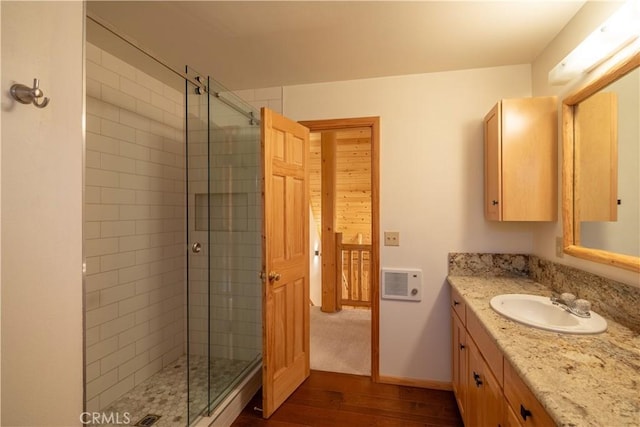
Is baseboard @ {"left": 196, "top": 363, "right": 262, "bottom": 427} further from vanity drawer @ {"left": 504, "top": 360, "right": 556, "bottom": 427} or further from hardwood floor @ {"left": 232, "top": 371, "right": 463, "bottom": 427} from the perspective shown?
vanity drawer @ {"left": 504, "top": 360, "right": 556, "bottom": 427}

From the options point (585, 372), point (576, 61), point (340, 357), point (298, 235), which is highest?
point (576, 61)

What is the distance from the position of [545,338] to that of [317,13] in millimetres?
1840

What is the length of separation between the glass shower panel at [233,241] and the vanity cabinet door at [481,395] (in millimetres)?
1515

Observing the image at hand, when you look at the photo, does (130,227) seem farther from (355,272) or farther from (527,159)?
(355,272)

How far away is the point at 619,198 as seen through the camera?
1.24 metres

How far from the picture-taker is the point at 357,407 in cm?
198

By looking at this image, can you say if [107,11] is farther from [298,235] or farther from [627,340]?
[627,340]

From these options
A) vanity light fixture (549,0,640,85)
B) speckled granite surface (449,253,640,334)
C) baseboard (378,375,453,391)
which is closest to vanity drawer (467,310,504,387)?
speckled granite surface (449,253,640,334)

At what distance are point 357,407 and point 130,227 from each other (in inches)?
82.6

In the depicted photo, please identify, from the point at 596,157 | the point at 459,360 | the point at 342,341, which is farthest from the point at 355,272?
the point at 596,157

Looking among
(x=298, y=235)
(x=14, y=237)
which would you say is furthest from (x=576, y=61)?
(x=14, y=237)

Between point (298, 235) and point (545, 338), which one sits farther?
point (298, 235)

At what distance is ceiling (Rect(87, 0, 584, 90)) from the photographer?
4.87 ft

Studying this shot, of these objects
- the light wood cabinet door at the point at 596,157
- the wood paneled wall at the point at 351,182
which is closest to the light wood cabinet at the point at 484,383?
the light wood cabinet door at the point at 596,157
